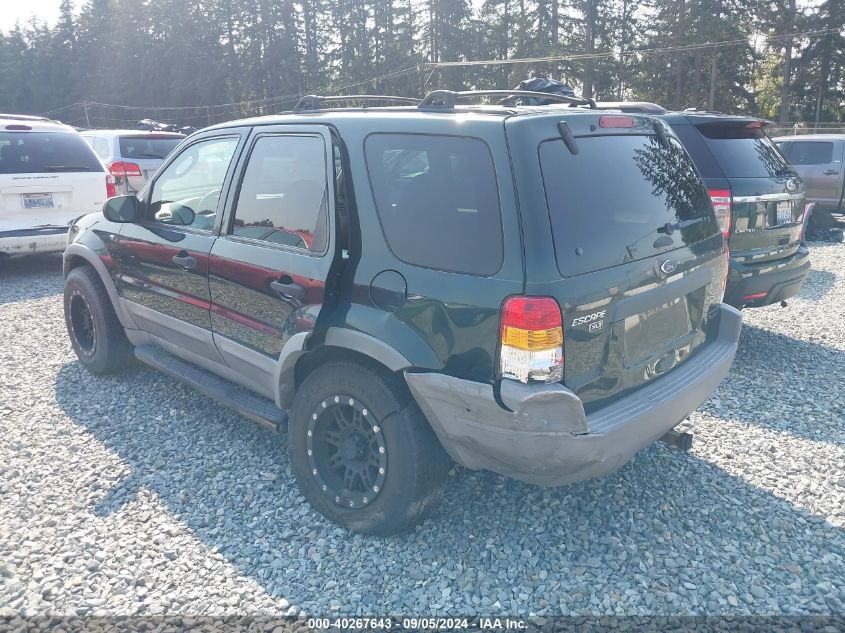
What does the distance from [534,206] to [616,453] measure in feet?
3.54

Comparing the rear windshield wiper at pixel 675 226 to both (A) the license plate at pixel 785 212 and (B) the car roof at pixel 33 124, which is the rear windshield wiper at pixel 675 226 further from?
(B) the car roof at pixel 33 124

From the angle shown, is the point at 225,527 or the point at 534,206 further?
the point at 225,527

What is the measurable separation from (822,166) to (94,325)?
13228 millimetres

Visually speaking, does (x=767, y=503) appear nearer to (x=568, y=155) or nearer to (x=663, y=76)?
(x=568, y=155)

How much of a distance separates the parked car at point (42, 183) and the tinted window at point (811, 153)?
12543 mm

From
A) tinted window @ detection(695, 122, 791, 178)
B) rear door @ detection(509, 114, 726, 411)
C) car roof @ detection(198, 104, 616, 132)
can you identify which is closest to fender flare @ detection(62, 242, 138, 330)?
car roof @ detection(198, 104, 616, 132)

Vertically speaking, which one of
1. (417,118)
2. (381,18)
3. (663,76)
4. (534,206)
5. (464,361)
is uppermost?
(381,18)

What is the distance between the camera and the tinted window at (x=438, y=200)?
104 inches

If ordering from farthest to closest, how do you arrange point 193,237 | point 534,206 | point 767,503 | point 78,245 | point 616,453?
point 78,245, point 193,237, point 767,503, point 616,453, point 534,206

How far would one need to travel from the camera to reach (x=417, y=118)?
2.96 metres

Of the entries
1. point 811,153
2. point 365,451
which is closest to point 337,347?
point 365,451

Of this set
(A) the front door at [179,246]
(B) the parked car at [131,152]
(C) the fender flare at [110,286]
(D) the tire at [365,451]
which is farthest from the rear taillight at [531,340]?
(B) the parked car at [131,152]

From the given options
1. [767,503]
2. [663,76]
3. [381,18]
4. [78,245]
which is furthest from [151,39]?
[767,503]

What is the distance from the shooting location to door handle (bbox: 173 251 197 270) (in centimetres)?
393
